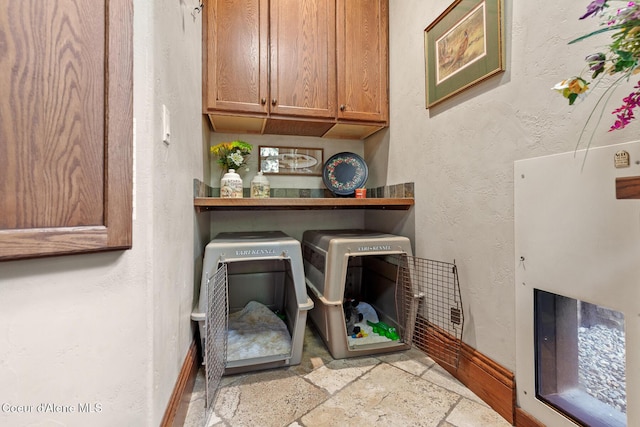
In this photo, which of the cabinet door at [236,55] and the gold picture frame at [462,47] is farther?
the cabinet door at [236,55]

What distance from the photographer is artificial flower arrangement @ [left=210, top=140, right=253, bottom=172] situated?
189cm

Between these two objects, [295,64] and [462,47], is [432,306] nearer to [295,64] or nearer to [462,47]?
[462,47]

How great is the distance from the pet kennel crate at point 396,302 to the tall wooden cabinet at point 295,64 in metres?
0.90

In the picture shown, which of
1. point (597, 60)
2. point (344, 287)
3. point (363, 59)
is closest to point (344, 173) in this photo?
point (363, 59)

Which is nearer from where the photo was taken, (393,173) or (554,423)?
(554,423)

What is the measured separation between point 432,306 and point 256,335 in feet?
3.41

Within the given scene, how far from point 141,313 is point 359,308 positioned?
1.52 metres

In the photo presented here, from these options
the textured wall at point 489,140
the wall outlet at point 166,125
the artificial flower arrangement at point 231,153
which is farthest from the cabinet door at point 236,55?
the textured wall at point 489,140

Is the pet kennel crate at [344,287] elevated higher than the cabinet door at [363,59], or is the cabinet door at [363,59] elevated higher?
the cabinet door at [363,59]

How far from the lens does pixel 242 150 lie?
6.32ft

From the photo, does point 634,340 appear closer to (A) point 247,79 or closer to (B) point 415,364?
(B) point 415,364

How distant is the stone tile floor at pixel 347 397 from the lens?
107 centimetres

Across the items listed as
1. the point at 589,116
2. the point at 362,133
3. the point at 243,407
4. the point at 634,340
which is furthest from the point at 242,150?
the point at 634,340

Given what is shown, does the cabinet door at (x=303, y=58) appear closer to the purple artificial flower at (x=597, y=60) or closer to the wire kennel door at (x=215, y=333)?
the wire kennel door at (x=215, y=333)
